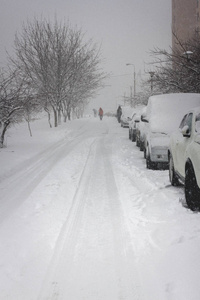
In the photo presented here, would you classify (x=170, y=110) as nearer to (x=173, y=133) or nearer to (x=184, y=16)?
(x=173, y=133)

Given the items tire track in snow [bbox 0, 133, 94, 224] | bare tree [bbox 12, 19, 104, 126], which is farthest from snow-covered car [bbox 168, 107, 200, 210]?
bare tree [bbox 12, 19, 104, 126]

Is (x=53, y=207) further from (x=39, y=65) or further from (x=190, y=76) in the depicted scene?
(x=39, y=65)

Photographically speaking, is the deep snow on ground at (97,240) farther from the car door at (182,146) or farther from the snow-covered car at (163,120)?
the snow-covered car at (163,120)

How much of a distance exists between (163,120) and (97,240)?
629 centimetres

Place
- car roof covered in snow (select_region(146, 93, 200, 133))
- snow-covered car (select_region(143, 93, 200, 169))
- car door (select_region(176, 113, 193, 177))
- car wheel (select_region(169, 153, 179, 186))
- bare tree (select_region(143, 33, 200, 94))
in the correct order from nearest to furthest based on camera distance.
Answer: car door (select_region(176, 113, 193, 177)), car wheel (select_region(169, 153, 179, 186)), snow-covered car (select_region(143, 93, 200, 169)), car roof covered in snow (select_region(146, 93, 200, 133)), bare tree (select_region(143, 33, 200, 94))

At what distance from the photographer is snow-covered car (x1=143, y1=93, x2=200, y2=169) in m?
9.27

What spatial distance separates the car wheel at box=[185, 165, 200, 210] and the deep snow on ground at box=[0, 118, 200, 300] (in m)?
0.18

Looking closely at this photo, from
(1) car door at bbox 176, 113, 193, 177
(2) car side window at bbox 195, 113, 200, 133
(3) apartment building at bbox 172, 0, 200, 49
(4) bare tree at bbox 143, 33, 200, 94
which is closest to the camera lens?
(2) car side window at bbox 195, 113, 200, 133

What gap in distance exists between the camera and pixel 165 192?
22.0 ft

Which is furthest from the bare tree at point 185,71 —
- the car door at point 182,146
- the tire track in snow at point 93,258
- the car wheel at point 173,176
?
the tire track in snow at point 93,258

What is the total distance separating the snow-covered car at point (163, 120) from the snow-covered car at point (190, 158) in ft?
7.71

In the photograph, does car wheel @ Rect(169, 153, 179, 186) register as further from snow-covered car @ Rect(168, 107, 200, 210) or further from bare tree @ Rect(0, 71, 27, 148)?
bare tree @ Rect(0, 71, 27, 148)

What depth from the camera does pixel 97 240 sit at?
4.16 m

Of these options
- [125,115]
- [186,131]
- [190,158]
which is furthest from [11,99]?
[125,115]
